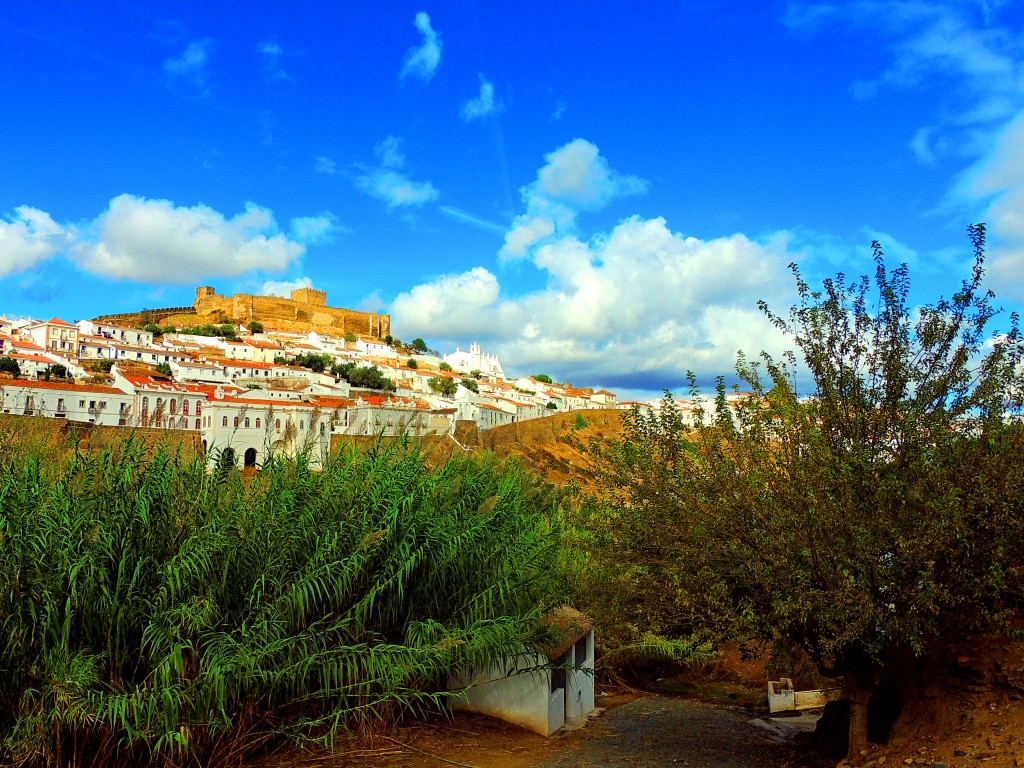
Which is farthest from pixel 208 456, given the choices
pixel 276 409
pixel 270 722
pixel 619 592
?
pixel 276 409

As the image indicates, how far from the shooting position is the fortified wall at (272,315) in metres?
126

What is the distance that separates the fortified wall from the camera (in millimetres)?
126438

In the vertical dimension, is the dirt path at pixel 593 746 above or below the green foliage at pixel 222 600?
below

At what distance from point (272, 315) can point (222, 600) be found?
13253cm

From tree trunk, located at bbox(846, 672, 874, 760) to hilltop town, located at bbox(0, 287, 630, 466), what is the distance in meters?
7.76

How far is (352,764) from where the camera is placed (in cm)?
862

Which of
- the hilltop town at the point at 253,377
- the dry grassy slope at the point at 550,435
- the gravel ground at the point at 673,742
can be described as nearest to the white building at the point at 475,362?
the hilltop town at the point at 253,377

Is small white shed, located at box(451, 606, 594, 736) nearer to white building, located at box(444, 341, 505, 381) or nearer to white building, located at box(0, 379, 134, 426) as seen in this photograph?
white building, located at box(0, 379, 134, 426)

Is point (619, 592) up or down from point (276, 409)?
down

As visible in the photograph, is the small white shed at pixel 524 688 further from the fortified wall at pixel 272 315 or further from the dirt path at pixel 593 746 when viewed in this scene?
the fortified wall at pixel 272 315

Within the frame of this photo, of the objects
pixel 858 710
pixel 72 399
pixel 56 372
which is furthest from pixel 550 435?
pixel 858 710

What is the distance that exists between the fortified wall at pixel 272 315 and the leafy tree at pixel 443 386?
39577 millimetres

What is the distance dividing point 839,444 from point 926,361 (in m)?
1.37

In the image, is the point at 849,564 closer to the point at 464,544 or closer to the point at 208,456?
the point at 464,544
